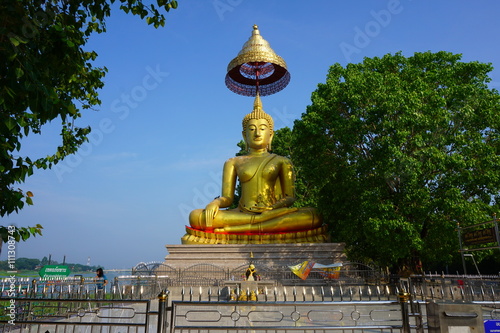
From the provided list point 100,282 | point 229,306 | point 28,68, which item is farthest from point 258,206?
point 28,68

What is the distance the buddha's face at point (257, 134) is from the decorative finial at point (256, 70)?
3.32 m

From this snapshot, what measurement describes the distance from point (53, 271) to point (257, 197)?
28.4 ft

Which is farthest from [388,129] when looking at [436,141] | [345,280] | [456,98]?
[345,280]

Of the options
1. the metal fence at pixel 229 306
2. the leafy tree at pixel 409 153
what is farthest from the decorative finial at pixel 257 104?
the metal fence at pixel 229 306

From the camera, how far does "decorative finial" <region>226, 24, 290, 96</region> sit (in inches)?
744

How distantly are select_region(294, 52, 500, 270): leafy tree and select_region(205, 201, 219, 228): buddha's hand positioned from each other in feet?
14.1

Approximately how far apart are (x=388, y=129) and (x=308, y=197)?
1197 cm

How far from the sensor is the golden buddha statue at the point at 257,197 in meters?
15.3

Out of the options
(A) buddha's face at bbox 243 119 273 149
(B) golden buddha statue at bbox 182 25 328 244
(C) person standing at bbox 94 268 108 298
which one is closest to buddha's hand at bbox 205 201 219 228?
(B) golden buddha statue at bbox 182 25 328 244

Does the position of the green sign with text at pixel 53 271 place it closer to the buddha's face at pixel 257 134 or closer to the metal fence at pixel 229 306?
the metal fence at pixel 229 306

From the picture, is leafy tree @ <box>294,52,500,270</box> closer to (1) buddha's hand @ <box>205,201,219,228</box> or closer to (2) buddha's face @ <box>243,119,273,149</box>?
(2) buddha's face @ <box>243,119,273,149</box>

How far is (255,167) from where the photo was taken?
56.2 ft

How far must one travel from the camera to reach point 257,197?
16.8 meters

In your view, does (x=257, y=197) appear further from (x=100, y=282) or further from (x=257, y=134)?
(x=100, y=282)
